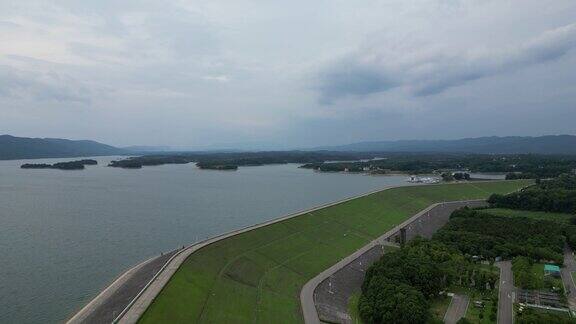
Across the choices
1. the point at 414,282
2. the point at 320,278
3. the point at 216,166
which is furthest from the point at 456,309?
the point at 216,166

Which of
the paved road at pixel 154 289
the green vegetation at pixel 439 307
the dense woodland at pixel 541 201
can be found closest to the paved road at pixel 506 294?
the green vegetation at pixel 439 307

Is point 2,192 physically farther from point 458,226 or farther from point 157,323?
point 458,226

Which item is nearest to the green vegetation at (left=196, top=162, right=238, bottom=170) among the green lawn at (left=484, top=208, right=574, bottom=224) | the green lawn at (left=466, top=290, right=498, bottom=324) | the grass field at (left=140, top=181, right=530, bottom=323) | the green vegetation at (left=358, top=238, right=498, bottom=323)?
the grass field at (left=140, top=181, right=530, bottom=323)

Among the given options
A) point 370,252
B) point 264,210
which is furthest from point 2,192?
point 370,252

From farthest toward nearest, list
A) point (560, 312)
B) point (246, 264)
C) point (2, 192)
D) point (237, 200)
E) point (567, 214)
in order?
point (2, 192) < point (237, 200) < point (567, 214) < point (246, 264) < point (560, 312)

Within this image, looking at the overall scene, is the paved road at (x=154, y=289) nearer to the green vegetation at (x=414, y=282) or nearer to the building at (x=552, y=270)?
the green vegetation at (x=414, y=282)

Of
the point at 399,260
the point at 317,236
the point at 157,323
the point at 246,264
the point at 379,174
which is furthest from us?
the point at 379,174

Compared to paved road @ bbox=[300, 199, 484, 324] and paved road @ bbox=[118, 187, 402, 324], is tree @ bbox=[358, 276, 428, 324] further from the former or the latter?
paved road @ bbox=[118, 187, 402, 324]
